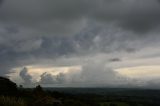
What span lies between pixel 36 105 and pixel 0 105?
11.2 meters

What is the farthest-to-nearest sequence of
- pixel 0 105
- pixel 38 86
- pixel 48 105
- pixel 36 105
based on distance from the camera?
pixel 38 86 < pixel 48 105 < pixel 36 105 < pixel 0 105

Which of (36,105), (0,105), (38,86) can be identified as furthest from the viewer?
(38,86)

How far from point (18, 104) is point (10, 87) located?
3074 inches

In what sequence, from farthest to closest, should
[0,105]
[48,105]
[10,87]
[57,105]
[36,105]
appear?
1. [10,87]
2. [57,105]
3. [48,105]
4. [36,105]
5. [0,105]

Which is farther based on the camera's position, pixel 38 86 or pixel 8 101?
pixel 38 86

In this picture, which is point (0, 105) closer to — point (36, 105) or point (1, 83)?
point (36, 105)

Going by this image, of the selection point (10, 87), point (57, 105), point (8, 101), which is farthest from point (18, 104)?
point (10, 87)

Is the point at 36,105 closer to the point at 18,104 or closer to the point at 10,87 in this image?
the point at 18,104

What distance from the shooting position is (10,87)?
94.7 meters

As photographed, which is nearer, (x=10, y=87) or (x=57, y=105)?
(x=57, y=105)

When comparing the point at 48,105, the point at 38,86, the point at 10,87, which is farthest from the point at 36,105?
the point at 10,87

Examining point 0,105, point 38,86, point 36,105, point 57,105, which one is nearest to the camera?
point 0,105

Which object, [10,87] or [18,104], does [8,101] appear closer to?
[18,104]

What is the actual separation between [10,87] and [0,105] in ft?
255
